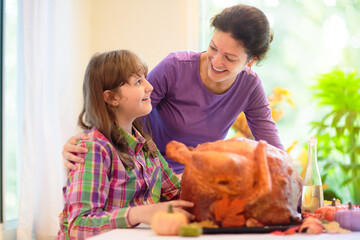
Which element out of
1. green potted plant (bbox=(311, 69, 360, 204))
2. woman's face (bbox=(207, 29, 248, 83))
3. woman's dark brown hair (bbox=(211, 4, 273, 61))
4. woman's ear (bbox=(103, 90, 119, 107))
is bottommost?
green potted plant (bbox=(311, 69, 360, 204))

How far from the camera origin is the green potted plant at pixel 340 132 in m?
3.66

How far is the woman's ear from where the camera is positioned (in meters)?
1.55

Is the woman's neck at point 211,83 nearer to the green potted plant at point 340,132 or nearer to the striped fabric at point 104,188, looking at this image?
the striped fabric at point 104,188

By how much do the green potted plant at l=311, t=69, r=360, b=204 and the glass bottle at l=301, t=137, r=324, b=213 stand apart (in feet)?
7.50

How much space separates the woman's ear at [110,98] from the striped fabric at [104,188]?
5.1 inches

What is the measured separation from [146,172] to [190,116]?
509 mm

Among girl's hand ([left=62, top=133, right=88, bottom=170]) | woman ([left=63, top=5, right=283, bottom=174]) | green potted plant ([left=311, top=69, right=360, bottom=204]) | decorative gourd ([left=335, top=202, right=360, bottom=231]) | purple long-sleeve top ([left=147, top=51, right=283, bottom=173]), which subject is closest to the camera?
decorative gourd ([left=335, top=202, right=360, bottom=231])

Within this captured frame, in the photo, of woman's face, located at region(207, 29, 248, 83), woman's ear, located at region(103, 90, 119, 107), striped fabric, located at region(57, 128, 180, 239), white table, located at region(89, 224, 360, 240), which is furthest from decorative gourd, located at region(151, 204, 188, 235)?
woman's face, located at region(207, 29, 248, 83)

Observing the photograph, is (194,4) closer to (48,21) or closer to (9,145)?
(48,21)

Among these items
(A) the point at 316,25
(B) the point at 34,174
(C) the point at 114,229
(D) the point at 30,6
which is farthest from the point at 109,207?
(A) the point at 316,25

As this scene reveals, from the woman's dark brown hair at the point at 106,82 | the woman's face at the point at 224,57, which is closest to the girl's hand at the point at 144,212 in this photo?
the woman's dark brown hair at the point at 106,82

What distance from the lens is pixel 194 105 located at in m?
1.96

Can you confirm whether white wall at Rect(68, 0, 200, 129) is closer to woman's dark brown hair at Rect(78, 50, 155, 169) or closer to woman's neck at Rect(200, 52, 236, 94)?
woman's neck at Rect(200, 52, 236, 94)

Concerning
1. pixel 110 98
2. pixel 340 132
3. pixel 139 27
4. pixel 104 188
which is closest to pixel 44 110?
pixel 139 27
